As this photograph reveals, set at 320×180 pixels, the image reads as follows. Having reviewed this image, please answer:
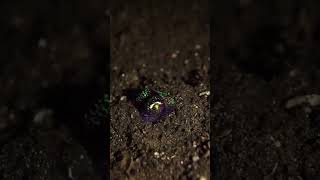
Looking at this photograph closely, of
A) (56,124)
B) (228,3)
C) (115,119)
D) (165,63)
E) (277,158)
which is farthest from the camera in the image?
(228,3)

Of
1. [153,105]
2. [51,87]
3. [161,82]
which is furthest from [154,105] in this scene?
[51,87]

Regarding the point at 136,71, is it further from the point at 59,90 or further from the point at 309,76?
the point at 309,76

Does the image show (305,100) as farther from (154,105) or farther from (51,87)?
(51,87)

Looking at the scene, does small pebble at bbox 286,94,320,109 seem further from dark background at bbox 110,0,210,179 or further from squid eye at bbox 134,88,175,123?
squid eye at bbox 134,88,175,123

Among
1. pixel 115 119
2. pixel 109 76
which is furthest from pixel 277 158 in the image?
pixel 109 76

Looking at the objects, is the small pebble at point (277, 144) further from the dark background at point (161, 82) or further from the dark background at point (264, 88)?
the dark background at point (161, 82)

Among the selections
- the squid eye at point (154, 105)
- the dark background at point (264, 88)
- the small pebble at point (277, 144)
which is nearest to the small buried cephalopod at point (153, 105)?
the squid eye at point (154, 105)
